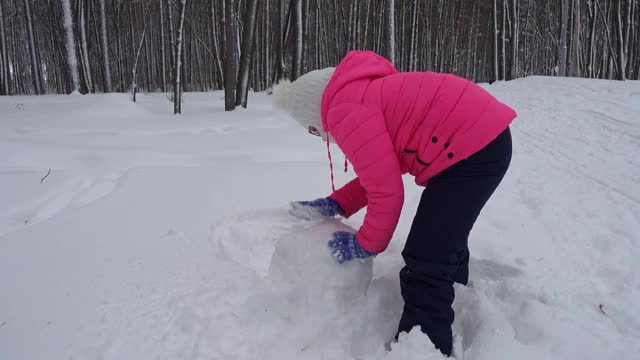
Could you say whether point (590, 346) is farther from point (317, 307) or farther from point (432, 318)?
point (317, 307)

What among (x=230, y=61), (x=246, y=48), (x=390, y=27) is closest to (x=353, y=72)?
(x=230, y=61)

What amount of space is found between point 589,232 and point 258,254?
5.59 feet

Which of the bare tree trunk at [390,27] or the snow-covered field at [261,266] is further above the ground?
the bare tree trunk at [390,27]

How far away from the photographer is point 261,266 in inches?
76.2

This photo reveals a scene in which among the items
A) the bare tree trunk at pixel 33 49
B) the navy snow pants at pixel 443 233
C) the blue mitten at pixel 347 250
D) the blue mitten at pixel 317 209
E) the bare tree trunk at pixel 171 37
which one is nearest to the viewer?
the navy snow pants at pixel 443 233

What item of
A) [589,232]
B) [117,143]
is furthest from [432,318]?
[117,143]

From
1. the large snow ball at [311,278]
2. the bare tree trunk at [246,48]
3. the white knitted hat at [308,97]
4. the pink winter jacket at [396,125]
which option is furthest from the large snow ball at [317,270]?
the bare tree trunk at [246,48]

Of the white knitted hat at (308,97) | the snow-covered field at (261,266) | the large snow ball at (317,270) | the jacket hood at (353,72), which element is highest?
the jacket hood at (353,72)

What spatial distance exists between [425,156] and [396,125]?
5.7 inches

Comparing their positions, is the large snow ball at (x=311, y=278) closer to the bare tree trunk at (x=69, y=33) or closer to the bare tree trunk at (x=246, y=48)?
the bare tree trunk at (x=246, y=48)

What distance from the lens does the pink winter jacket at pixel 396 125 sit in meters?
1.40

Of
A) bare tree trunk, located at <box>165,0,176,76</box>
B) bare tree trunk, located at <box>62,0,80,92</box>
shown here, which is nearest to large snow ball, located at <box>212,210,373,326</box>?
bare tree trunk, located at <box>165,0,176,76</box>

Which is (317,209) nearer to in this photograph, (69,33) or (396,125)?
(396,125)

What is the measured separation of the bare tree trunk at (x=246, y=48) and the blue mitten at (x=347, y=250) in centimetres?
698
